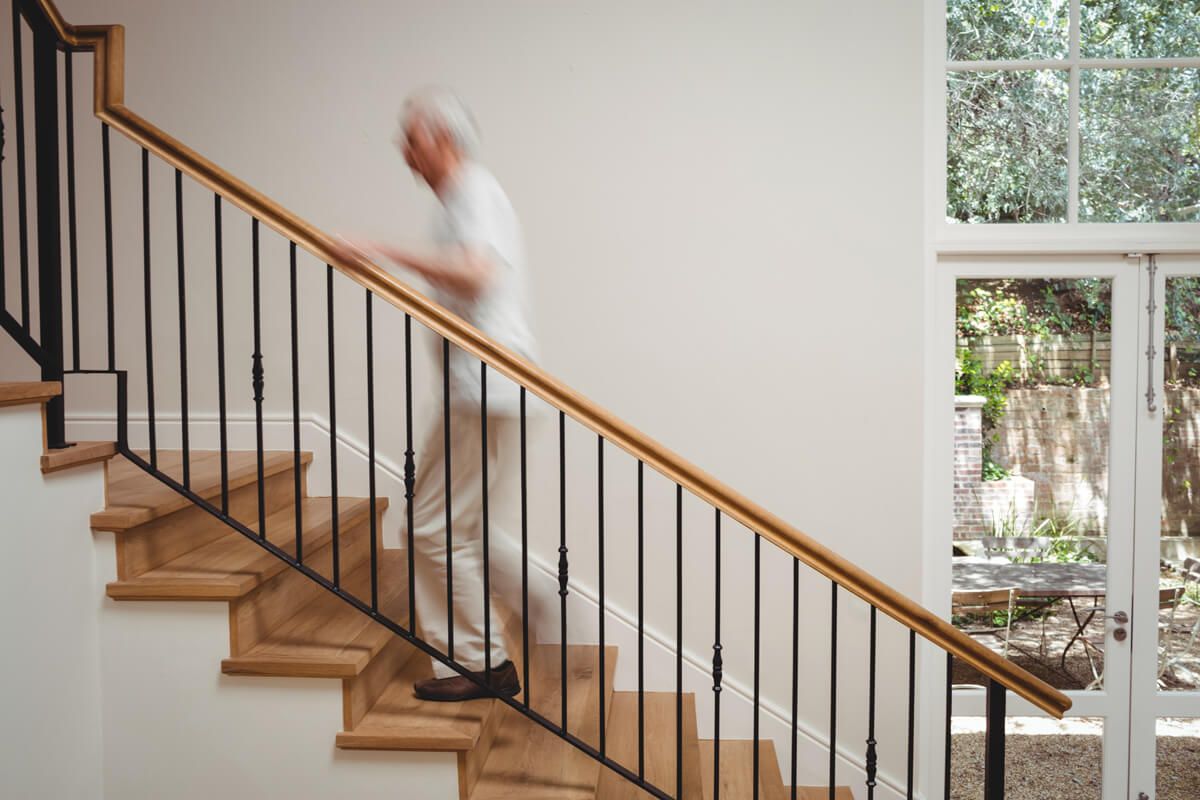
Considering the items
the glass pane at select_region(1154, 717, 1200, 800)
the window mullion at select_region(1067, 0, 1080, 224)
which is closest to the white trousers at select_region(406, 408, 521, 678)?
the window mullion at select_region(1067, 0, 1080, 224)

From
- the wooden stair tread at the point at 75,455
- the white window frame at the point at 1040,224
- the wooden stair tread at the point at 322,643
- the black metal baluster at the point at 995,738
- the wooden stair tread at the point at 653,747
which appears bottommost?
the wooden stair tread at the point at 653,747

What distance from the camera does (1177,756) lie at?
3004 mm

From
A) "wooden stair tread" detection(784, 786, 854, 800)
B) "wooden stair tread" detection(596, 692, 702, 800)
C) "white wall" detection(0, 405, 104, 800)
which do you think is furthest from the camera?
"wooden stair tread" detection(784, 786, 854, 800)

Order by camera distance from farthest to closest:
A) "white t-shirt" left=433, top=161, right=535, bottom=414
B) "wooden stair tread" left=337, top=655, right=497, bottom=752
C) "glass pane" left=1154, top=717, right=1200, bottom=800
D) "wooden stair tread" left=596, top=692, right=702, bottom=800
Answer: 1. "glass pane" left=1154, top=717, right=1200, bottom=800
2. "wooden stair tread" left=596, top=692, right=702, bottom=800
3. "white t-shirt" left=433, top=161, right=535, bottom=414
4. "wooden stair tread" left=337, top=655, right=497, bottom=752

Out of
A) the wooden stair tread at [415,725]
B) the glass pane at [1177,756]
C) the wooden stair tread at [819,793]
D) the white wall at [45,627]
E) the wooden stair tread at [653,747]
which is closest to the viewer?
the white wall at [45,627]

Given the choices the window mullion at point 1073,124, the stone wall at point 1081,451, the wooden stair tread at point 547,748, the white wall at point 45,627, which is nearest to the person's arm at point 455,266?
the white wall at point 45,627

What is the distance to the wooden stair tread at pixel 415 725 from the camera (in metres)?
1.86

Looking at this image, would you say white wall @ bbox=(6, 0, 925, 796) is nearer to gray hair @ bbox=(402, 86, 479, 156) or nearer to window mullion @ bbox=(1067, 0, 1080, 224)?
window mullion @ bbox=(1067, 0, 1080, 224)

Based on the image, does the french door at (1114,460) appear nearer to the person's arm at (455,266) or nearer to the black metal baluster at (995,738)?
the black metal baluster at (995,738)

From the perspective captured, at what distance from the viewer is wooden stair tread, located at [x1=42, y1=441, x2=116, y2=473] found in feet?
5.90

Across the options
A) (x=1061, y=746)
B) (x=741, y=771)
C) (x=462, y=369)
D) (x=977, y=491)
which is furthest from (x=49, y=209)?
(x=1061, y=746)

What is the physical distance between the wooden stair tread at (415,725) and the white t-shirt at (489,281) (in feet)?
2.61

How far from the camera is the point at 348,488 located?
3010mm

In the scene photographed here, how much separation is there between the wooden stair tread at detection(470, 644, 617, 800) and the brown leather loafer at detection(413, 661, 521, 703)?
0.18 meters
